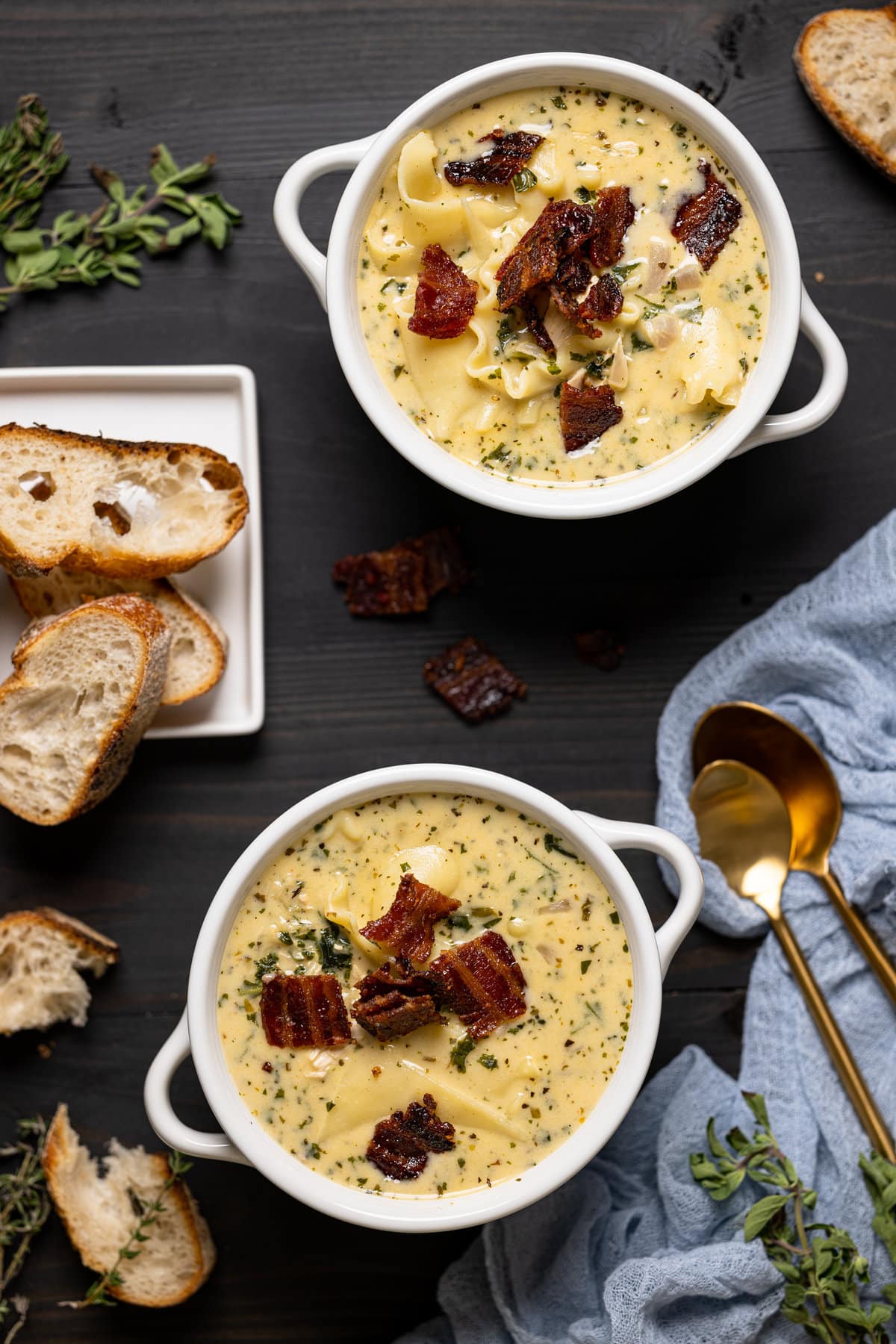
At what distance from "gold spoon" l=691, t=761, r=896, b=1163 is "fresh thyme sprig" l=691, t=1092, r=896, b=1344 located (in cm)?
36

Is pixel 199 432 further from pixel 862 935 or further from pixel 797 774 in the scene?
pixel 862 935

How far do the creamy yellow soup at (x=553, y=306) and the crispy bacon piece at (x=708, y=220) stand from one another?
0.05ft

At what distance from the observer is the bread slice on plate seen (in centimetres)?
250

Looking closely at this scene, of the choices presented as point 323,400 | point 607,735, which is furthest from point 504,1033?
point 323,400

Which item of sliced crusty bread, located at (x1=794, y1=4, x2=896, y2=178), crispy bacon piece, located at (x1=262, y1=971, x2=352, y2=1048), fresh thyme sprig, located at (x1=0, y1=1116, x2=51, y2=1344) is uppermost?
sliced crusty bread, located at (x1=794, y1=4, x2=896, y2=178)

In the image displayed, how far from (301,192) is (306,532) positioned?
2.46 feet

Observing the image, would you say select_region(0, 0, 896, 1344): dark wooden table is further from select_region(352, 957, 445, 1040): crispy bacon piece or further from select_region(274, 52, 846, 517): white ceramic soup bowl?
select_region(352, 957, 445, 1040): crispy bacon piece

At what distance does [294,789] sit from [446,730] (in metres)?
0.38

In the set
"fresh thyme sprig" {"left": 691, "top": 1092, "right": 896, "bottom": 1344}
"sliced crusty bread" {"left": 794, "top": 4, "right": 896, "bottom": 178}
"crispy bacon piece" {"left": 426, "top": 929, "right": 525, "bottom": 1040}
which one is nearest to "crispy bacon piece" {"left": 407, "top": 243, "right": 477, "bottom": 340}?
"sliced crusty bread" {"left": 794, "top": 4, "right": 896, "bottom": 178}

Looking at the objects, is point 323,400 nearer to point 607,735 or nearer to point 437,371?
point 437,371

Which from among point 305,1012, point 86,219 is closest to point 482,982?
point 305,1012

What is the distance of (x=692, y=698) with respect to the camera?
2.77 m

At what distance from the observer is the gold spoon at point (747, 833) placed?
8.93 ft

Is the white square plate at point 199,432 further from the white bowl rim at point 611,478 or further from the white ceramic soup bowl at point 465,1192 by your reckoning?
the white ceramic soup bowl at point 465,1192
